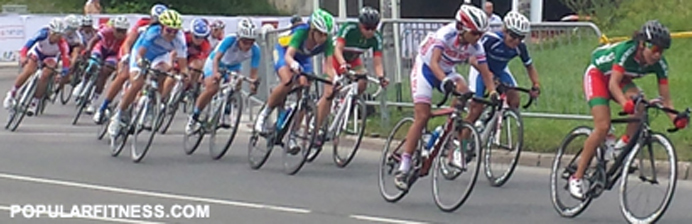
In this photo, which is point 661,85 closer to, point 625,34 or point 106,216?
point 106,216

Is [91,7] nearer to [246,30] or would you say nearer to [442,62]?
[246,30]

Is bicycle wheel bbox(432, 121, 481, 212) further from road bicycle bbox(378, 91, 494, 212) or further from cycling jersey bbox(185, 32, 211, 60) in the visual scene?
cycling jersey bbox(185, 32, 211, 60)

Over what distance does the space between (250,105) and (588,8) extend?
1417 centimetres

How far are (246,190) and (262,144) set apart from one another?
1.75 meters

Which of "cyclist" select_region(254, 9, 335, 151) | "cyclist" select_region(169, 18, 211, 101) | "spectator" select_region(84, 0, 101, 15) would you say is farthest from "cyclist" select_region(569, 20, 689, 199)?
"spectator" select_region(84, 0, 101, 15)

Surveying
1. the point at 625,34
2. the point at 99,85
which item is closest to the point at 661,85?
the point at 99,85

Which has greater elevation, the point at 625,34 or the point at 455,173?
the point at 625,34

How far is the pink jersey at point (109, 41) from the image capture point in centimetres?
1957

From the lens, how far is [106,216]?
1089 centimetres

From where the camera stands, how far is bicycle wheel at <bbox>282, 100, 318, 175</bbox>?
532 inches

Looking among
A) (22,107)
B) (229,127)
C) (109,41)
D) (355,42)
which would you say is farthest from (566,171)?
(109,41)

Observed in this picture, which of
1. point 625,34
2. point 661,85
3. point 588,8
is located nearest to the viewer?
point 661,85

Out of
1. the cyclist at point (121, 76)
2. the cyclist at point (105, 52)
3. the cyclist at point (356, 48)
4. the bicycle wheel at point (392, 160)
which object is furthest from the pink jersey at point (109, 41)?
the bicycle wheel at point (392, 160)

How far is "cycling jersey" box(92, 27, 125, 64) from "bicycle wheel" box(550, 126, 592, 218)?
1000 cm
